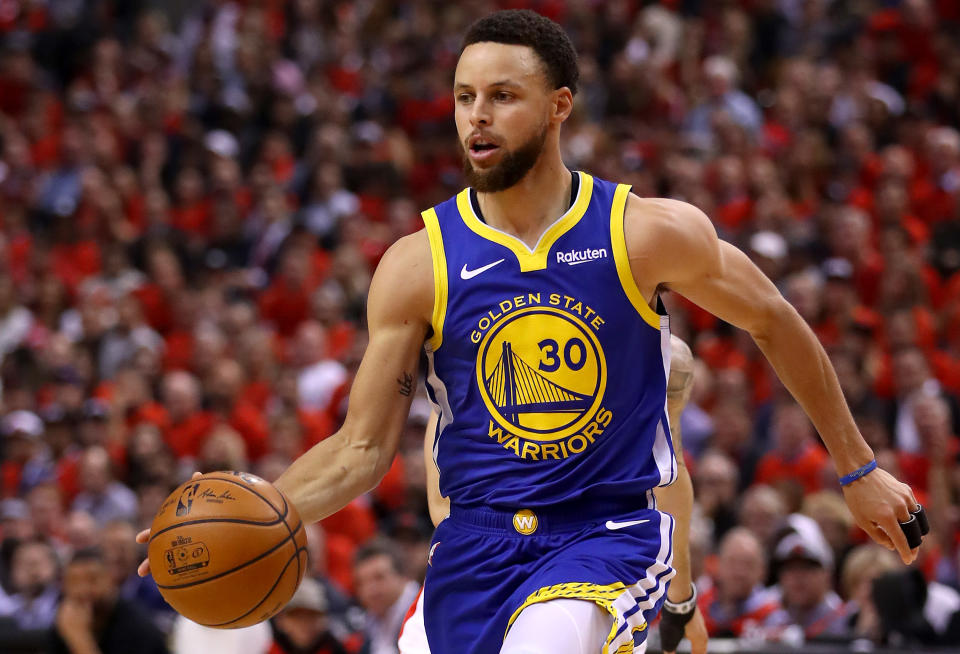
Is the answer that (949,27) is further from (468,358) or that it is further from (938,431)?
(468,358)

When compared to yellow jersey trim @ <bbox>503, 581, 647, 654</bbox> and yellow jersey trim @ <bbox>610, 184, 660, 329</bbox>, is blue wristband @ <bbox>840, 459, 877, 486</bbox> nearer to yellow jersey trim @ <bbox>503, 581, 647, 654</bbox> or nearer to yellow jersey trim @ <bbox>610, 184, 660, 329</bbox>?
yellow jersey trim @ <bbox>610, 184, 660, 329</bbox>

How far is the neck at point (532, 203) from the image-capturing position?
13.2ft

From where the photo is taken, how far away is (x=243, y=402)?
10445 millimetres

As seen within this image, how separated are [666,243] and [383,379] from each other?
895 millimetres

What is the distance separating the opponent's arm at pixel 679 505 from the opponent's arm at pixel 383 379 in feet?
3.09

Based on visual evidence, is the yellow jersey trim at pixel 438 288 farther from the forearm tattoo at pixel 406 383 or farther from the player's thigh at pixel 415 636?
the player's thigh at pixel 415 636

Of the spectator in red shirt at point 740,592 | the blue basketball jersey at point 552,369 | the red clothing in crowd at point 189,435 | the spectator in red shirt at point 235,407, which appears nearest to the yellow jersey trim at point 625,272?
the blue basketball jersey at point 552,369

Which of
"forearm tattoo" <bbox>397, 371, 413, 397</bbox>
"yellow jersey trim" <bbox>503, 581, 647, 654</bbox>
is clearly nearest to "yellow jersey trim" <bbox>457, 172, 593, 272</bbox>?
"forearm tattoo" <bbox>397, 371, 413, 397</bbox>

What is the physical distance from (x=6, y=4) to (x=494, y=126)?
1312 cm

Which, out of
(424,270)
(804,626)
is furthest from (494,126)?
(804,626)

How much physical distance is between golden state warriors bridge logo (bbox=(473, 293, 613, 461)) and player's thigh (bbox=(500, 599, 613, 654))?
45 cm

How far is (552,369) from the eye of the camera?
3.82 meters

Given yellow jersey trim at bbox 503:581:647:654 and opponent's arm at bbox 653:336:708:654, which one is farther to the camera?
opponent's arm at bbox 653:336:708:654

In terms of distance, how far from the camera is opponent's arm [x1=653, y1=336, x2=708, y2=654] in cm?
451
